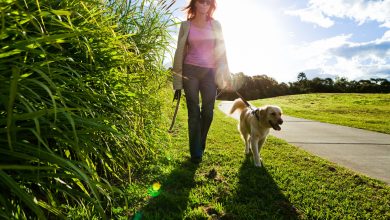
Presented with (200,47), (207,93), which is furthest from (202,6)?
(207,93)

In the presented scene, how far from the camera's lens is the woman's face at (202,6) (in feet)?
14.9

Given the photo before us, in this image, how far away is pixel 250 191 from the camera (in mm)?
3490

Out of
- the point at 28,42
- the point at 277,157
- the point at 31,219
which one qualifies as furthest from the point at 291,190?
the point at 28,42

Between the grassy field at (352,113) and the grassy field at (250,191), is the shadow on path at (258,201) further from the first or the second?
the grassy field at (352,113)

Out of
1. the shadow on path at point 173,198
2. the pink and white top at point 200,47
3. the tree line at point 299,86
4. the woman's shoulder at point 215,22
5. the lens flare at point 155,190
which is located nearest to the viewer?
the shadow on path at point 173,198

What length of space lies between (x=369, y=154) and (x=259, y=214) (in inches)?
155

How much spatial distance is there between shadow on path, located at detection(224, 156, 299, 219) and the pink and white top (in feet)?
5.42

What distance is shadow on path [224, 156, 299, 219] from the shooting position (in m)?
2.89

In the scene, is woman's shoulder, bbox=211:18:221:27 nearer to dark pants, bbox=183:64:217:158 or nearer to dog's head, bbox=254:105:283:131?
dark pants, bbox=183:64:217:158

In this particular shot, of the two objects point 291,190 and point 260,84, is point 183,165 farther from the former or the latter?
point 260,84

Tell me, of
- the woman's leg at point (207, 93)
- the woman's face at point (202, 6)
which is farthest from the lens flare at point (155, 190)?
the woman's face at point (202, 6)

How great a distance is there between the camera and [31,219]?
168cm

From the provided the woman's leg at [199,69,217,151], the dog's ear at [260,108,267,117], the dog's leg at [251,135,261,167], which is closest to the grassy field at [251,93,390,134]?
the dog's ear at [260,108,267,117]

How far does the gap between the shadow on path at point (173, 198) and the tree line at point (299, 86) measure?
2035 inches
